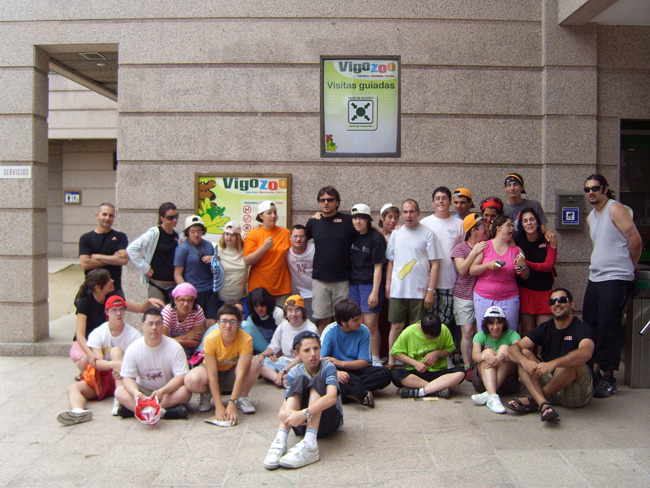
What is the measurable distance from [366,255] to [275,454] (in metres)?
2.88

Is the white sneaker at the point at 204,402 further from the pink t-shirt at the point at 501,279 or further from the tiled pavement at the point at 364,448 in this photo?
the pink t-shirt at the point at 501,279

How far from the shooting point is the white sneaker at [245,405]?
5.65 metres

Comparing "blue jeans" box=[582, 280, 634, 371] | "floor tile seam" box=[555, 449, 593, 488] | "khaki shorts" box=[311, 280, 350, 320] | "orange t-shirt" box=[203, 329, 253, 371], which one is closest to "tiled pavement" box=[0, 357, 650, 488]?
"floor tile seam" box=[555, 449, 593, 488]

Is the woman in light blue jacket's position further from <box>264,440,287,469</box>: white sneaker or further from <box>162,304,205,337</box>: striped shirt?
<box>264,440,287,469</box>: white sneaker

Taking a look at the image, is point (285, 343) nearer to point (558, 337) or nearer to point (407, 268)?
point (407, 268)

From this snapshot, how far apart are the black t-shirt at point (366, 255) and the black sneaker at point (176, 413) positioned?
7.92 feet

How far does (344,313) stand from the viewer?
5.84m

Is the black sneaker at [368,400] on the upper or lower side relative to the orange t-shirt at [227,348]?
lower

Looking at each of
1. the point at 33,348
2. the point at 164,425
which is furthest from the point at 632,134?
the point at 33,348

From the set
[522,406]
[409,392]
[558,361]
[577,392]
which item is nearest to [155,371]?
[409,392]

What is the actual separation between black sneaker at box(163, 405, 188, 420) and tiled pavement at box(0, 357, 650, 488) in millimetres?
81

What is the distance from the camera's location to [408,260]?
22.0 feet

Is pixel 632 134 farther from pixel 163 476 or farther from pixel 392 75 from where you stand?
pixel 163 476

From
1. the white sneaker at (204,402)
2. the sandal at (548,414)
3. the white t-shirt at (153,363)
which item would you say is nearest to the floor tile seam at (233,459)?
the white sneaker at (204,402)
